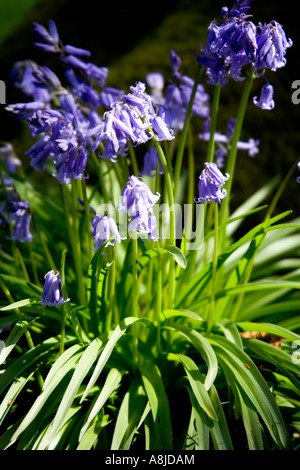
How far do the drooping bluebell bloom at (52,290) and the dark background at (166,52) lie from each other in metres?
2.54

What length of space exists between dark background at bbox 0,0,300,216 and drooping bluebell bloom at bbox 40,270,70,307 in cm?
254

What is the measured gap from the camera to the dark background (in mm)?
4211

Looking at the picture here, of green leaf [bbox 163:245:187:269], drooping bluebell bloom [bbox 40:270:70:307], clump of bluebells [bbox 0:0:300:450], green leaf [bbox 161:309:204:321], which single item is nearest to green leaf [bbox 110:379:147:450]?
clump of bluebells [bbox 0:0:300:450]

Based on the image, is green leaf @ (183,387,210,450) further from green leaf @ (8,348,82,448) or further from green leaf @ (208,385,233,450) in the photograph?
green leaf @ (8,348,82,448)

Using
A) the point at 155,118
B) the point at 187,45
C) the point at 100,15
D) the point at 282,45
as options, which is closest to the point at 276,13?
the point at 187,45

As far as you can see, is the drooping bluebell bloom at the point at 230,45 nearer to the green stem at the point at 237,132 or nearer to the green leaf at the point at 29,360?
the green stem at the point at 237,132

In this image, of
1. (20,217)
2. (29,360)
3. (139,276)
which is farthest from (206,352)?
(20,217)

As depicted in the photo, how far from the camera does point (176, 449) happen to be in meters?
2.12

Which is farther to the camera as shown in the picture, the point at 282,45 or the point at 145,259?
the point at 145,259

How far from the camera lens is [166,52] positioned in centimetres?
459

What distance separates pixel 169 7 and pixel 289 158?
89.3 inches

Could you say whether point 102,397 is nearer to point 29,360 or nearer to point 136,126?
point 29,360

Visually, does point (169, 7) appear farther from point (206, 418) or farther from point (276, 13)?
point (206, 418)

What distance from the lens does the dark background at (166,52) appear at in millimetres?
4211
